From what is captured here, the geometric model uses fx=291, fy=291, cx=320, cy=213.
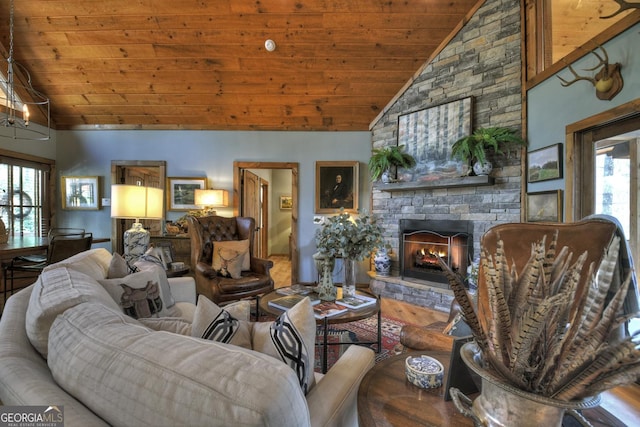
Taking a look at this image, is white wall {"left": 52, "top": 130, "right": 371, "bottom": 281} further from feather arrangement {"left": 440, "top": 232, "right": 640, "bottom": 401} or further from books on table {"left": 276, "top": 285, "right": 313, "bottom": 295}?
feather arrangement {"left": 440, "top": 232, "right": 640, "bottom": 401}

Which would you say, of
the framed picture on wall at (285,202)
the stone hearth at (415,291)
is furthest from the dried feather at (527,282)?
the framed picture on wall at (285,202)

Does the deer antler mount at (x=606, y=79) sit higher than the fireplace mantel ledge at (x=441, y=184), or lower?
higher

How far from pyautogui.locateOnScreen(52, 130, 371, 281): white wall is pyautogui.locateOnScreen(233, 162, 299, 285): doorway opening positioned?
10 centimetres

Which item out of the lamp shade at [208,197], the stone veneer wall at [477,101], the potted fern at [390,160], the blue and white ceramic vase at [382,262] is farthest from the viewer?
the lamp shade at [208,197]

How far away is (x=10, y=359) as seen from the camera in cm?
75

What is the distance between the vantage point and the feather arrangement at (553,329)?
46cm

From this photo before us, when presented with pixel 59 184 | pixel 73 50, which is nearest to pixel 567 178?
pixel 73 50

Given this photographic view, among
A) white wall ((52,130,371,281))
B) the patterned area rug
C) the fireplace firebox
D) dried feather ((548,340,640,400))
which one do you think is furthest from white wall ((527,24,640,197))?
dried feather ((548,340,640,400))

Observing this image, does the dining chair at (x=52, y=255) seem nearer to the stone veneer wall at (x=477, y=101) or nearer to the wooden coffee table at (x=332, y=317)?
the wooden coffee table at (x=332, y=317)

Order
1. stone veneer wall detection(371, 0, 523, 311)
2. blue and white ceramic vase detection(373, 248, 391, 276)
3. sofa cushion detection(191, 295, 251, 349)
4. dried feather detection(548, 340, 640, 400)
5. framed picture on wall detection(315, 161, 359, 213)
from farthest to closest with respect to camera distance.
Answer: framed picture on wall detection(315, 161, 359, 213), blue and white ceramic vase detection(373, 248, 391, 276), stone veneer wall detection(371, 0, 523, 311), sofa cushion detection(191, 295, 251, 349), dried feather detection(548, 340, 640, 400)

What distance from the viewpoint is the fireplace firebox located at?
11.4ft

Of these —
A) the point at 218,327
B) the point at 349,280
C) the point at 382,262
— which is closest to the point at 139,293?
the point at 218,327

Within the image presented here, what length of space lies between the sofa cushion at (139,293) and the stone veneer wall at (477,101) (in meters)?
2.95

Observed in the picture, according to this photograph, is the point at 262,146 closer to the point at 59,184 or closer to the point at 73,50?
the point at 73,50
